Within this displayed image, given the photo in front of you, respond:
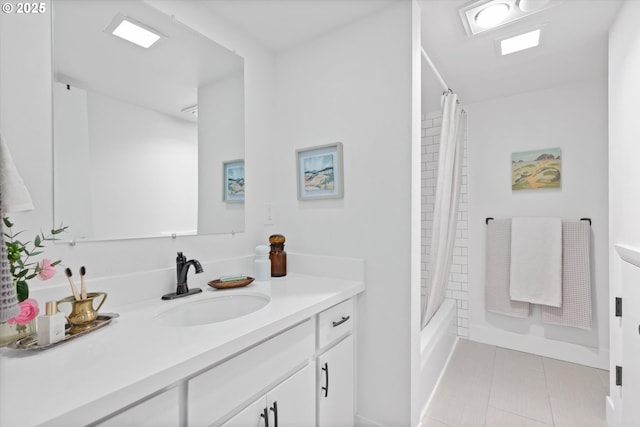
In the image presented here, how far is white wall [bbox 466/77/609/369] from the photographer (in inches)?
94.9

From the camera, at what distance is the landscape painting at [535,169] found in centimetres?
256

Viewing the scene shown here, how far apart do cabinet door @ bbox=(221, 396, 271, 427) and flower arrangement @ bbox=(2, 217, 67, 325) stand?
0.64 m

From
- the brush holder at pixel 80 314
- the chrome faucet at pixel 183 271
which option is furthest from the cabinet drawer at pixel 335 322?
the brush holder at pixel 80 314

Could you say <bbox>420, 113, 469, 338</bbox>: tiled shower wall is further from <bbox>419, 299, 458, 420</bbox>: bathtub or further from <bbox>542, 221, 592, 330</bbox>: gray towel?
<bbox>542, 221, 592, 330</bbox>: gray towel

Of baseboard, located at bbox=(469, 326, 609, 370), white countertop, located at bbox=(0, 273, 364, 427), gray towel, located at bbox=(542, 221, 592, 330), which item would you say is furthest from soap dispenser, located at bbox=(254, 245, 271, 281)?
gray towel, located at bbox=(542, 221, 592, 330)

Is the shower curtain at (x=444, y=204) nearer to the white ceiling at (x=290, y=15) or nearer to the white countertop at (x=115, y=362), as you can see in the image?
the white ceiling at (x=290, y=15)

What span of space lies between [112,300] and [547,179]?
3244mm

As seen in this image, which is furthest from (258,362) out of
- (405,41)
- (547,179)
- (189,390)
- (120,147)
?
(547,179)

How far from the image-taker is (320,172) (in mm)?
1766

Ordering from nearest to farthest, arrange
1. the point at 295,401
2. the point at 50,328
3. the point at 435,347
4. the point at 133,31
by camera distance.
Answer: the point at 50,328, the point at 295,401, the point at 133,31, the point at 435,347

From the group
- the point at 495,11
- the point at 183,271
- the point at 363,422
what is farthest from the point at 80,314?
the point at 495,11

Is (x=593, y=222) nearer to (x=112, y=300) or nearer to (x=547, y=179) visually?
(x=547, y=179)

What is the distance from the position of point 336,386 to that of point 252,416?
0.59 m

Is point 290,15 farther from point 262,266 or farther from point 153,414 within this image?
point 153,414
